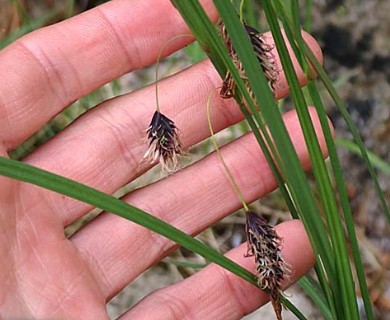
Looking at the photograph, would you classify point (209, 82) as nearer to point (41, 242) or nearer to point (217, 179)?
point (217, 179)

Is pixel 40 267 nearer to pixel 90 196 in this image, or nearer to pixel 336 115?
pixel 90 196

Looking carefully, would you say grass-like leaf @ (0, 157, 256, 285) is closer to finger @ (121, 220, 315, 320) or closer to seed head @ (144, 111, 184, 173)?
seed head @ (144, 111, 184, 173)

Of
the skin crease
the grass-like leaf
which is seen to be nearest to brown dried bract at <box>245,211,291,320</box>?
the grass-like leaf

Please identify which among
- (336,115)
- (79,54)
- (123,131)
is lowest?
(336,115)

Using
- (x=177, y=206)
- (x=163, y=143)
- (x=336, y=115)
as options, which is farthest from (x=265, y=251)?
(x=336, y=115)

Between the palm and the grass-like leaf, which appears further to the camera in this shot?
the palm

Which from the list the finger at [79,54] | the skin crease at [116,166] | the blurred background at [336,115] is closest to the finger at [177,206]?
the skin crease at [116,166]
